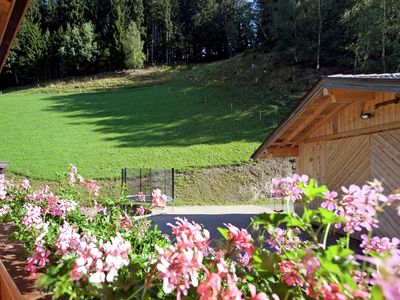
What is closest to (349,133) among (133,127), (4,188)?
(4,188)

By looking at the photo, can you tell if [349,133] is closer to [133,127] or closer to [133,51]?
[133,127]

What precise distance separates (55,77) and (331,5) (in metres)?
37.1

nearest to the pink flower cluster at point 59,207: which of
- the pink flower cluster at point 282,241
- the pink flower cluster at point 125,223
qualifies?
the pink flower cluster at point 125,223

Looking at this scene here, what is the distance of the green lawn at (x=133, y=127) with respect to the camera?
→ 61.0 ft

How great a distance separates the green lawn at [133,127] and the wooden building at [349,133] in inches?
302

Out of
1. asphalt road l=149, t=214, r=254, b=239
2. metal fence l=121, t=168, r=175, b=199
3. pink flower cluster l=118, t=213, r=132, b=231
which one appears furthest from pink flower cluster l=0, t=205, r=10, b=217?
metal fence l=121, t=168, r=175, b=199

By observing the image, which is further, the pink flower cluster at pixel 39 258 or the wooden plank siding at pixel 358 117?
the wooden plank siding at pixel 358 117

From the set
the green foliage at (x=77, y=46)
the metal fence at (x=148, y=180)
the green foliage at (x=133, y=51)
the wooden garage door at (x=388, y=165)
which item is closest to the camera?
the wooden garage door at (x=388, y=165)

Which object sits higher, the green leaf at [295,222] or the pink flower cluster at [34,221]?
the green leaf at [295,222]

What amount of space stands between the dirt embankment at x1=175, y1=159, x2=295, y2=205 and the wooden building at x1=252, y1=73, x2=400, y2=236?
485cm

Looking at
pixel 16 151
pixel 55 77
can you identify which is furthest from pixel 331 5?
pixel 55 77

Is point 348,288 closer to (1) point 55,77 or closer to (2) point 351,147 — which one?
(2) point 351,147

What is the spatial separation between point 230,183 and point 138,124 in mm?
10842

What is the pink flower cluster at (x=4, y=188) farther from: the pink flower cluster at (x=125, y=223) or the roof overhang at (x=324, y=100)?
the roof overhang at (x=324, y=100)
